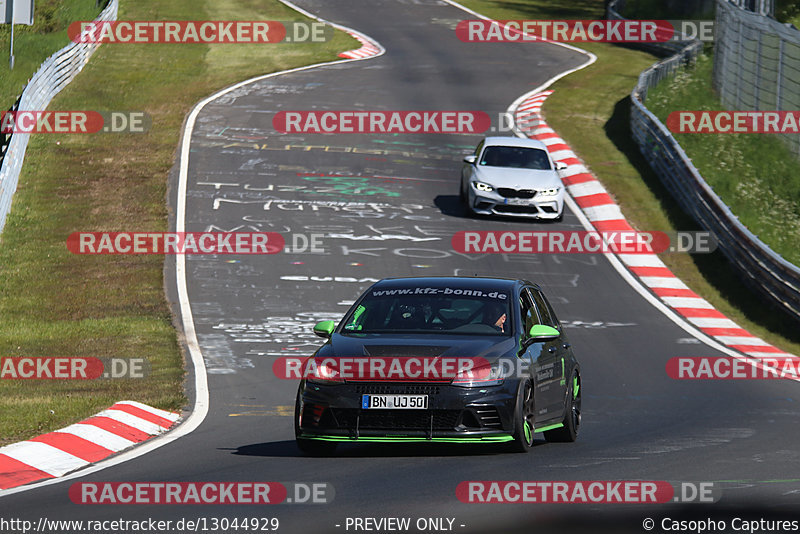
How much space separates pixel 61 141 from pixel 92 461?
23.1m

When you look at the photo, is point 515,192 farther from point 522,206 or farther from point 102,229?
point 102,229

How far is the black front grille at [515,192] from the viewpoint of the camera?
87.7ft

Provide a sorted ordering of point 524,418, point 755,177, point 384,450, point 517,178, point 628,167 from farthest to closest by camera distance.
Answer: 1. point 628,167
2. point 755,177
3. point 517,178
4. point 384,450
5. point 524,418

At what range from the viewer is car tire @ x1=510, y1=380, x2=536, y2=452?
10.0 meters

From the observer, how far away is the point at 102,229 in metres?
25.0

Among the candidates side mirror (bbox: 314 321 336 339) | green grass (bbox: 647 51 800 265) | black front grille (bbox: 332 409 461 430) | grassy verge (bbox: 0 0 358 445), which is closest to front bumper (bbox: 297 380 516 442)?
black front grille (bbox: 332 409 461 430)

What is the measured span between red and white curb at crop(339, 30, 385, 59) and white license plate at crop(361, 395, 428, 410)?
36505 mm

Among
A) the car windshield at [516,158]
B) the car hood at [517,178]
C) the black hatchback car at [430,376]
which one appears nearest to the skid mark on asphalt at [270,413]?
the black hatchback car at [430,376]

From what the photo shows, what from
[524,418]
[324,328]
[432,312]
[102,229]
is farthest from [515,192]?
[524,418]

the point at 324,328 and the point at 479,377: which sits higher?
the point at 324,328

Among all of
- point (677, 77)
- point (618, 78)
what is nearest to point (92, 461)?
point (677, 77)

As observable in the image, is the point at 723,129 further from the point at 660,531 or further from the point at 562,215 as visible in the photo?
the point at 660,531

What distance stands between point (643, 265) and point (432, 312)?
14.4 metres

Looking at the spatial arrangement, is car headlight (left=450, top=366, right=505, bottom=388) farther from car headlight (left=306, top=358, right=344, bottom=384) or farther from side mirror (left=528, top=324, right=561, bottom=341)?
car headlight (left=306, top=358, right=344, bottom=384)
